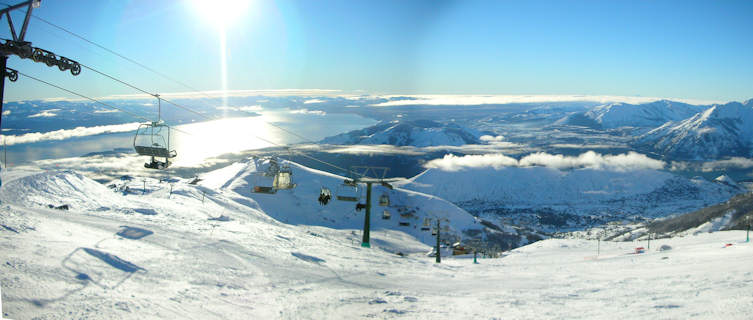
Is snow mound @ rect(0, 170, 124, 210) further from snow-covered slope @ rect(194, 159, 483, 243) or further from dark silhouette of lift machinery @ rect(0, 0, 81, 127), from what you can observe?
snow-covered slope @ rect(194, 159, 483, 243)

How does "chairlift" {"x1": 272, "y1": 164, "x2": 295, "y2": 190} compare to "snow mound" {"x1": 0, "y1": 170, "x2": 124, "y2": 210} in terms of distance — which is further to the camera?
"chairlift" {"x1": 272, "y1": 164, "x2": 295, "y2": 190}

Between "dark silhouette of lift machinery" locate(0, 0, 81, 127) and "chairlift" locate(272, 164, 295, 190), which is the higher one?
Result: "dark silhouette of lift machinery" locate(0, 0, 81, 127)

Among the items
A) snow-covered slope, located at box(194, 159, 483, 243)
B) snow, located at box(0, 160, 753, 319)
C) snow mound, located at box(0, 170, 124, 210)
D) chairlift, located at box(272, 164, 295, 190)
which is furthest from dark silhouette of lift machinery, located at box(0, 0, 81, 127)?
snow-covered slope, located at box(194, 159, 483, 243)

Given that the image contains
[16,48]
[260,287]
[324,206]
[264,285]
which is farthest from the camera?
[324,206]

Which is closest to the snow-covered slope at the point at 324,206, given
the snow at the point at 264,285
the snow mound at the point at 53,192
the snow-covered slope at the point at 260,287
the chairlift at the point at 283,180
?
the snow mound at the point at 53,192

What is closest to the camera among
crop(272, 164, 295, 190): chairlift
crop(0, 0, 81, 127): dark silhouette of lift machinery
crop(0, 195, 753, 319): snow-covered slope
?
crop(0, 0, 81, 127): dark silhouette of lift machinery

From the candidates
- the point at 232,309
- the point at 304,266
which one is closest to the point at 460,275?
the point at 304,266

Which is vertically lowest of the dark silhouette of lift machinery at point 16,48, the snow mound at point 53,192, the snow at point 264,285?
the snow mound at point 53,192

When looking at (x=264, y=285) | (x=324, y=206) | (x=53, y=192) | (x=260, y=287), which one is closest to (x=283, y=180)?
(x=264, y=285)

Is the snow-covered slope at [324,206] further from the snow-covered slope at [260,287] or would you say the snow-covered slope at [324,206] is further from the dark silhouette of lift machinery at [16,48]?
the dark silhouette of lift machinery at [16,48]

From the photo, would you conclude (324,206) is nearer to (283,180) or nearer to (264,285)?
(283,180)

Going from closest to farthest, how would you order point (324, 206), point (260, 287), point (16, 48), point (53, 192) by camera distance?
1. point (16, 48)
2. point (260, 287)
3. point (53, 192)
4. point (324, 206)

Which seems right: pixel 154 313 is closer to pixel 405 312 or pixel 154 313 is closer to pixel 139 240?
pixel 405 312

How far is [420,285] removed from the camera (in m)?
16.0
